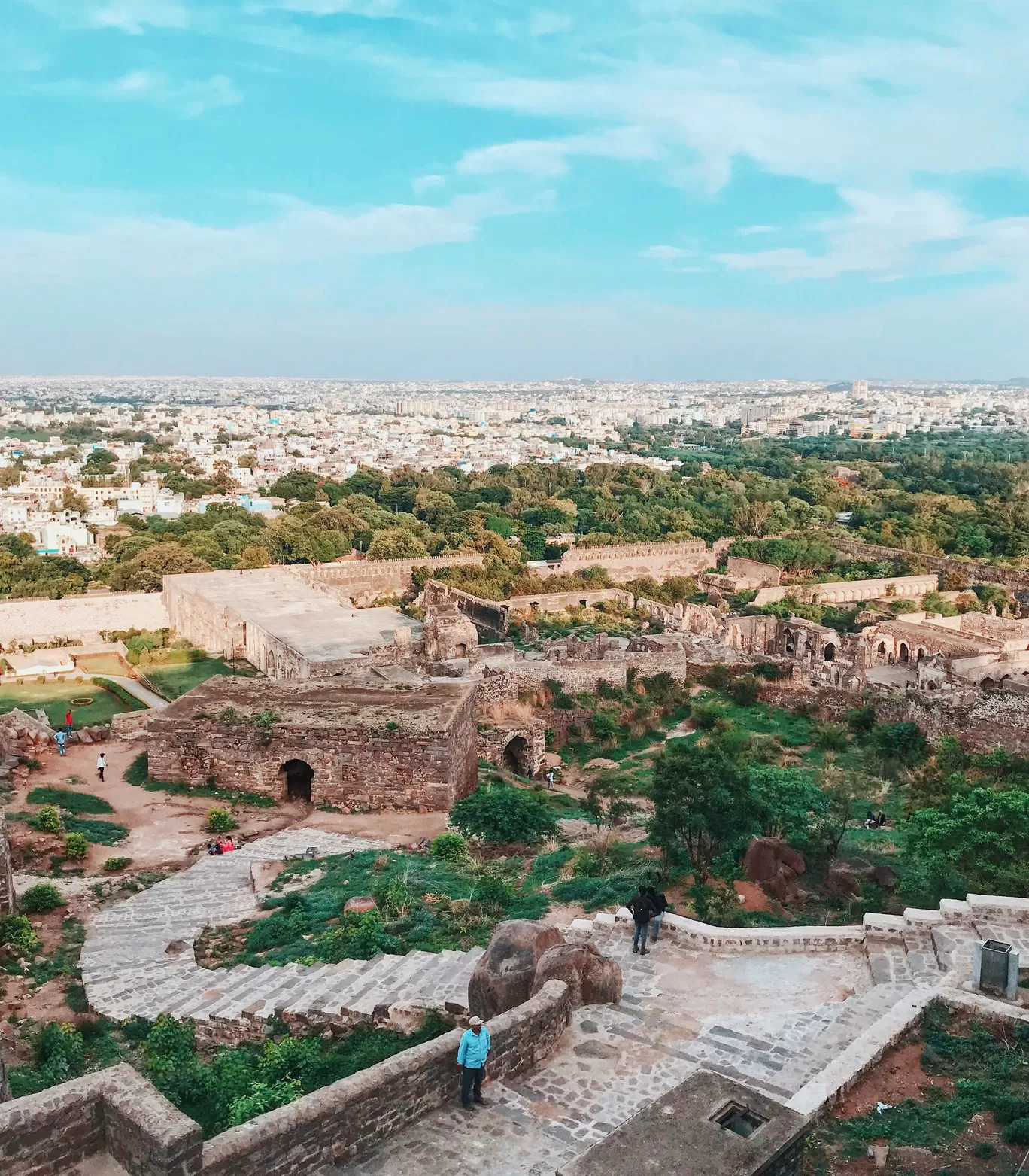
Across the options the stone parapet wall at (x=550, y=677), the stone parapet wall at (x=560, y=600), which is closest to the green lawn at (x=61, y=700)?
the stone parapet wall at (x=550, y=677)

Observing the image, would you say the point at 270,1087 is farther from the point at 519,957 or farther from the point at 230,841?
the point at 230,841

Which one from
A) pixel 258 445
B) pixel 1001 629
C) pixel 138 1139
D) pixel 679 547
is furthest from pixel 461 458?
pixel 138 1139

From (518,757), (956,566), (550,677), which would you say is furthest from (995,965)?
(956,566)

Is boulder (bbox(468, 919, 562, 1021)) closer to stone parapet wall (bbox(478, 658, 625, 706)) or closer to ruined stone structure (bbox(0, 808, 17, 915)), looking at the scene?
ruined stone structure (bbox(0, 808, 17, 915))

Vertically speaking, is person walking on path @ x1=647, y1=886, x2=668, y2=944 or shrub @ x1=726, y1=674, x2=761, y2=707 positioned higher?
person walking on path @ x1=647, y1=886, x2=668, y2=944

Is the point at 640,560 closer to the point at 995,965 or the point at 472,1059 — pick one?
the point at 995,965

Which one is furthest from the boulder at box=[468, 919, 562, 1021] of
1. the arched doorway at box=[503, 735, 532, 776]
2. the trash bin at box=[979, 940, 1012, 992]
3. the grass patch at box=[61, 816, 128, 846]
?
the arched doorway at box=[503, 735, 532, 776]
